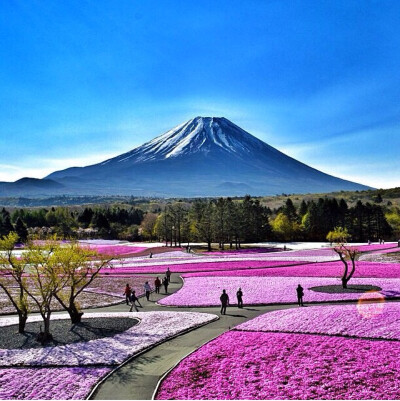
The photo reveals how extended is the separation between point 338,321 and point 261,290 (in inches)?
581

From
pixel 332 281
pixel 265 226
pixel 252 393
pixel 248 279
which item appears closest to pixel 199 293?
pixel 248 279

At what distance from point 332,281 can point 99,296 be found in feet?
78.6

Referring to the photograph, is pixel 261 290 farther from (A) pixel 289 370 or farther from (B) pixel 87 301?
(A) pixel 289 370

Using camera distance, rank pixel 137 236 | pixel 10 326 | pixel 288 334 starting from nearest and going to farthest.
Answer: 1. pixel 288 334
2. pixel 10 326
3. pixel 137 236

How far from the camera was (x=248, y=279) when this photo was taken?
4697 centimetres

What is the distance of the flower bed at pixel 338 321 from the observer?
23.0m

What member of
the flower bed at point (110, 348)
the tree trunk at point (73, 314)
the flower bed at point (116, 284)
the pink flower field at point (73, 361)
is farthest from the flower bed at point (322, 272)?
the tree trunk at point (73, 314)

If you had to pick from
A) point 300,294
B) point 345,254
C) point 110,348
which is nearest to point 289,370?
point 110,348

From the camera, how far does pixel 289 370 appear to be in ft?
59.5

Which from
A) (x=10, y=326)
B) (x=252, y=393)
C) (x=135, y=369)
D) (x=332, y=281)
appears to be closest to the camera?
(x=252, y=393)

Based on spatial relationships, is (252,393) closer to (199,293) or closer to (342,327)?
A: (342,327)

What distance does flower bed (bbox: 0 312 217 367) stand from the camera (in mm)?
21234

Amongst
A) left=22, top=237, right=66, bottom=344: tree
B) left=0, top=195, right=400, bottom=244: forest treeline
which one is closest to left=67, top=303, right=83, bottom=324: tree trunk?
left=22, top=237, right=66, bottom=344: tree

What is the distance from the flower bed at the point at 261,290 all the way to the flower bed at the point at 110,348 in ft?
22.8
